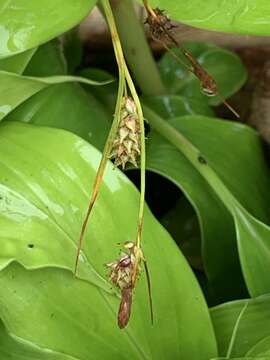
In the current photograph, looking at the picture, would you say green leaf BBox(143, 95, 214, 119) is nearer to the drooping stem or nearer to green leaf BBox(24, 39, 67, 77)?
green leaf BBox(24, 39, 67, 77)

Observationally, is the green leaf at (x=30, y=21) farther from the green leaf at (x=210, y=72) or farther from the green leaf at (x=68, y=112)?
the green leaf at (x=210, y=72)

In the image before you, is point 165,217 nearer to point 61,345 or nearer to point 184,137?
point 184,137

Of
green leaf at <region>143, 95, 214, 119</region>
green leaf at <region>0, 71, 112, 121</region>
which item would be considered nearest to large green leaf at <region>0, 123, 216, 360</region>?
green leaf at <region>0, 71, 112, 121</region>

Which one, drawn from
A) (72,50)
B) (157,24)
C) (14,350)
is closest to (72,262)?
(14,350)

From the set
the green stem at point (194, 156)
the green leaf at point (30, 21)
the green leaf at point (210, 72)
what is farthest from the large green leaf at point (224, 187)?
the green leaf at point (30, 21)

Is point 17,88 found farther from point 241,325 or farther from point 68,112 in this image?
point 241,325

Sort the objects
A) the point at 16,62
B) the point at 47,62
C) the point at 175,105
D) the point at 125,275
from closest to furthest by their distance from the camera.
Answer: the point at 125,275
the point at 16,62
the point at 47,62
the point at 175,105

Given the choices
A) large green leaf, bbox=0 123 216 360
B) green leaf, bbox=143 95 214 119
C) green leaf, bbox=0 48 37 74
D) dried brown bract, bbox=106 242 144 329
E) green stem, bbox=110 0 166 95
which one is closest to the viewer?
dried brown bract, bbox=106 242 144 329
